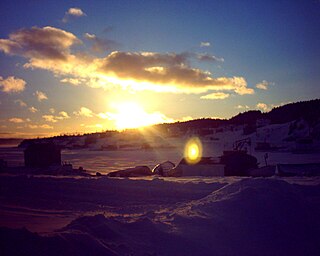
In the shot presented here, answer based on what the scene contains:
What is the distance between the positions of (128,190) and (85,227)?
8.57 meters

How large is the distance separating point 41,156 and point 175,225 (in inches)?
1117

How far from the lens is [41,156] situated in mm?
35156

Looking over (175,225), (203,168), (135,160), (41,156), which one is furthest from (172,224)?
(135,160)

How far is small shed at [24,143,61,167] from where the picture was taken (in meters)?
35.0

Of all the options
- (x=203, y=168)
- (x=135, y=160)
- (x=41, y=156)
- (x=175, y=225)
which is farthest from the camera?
(x=135, y=160)

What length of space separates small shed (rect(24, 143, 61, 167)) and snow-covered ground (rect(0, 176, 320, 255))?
2055cm

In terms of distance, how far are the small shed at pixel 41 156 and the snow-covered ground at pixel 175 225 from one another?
2055cm

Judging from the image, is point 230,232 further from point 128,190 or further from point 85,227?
point 128,190

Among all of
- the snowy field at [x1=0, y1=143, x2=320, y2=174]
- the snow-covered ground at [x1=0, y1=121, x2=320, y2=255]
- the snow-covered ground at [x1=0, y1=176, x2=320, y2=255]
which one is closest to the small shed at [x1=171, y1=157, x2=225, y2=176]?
the snowy field at [x1=0, y1=143, x2=320, y2=174]

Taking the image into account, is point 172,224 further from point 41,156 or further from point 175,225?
point 41,156

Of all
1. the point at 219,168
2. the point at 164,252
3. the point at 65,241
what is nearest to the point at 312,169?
the point at 219,168

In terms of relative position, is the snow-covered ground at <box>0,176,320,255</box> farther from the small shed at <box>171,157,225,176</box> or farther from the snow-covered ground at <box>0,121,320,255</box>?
the small shed at <box>171,157,225,176</box>

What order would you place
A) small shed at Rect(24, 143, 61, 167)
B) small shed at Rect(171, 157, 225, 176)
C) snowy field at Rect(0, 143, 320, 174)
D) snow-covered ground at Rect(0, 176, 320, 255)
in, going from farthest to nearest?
snowy field at Rect(0, 143, 320, 174)
small shed at Rect(24, 143, 61, 167)
small shed at Rect(171, 157, 225, 176)
snow-covered ground at Rect(0, 176, 320, 255)

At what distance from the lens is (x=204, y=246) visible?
331 inches
